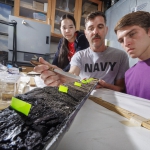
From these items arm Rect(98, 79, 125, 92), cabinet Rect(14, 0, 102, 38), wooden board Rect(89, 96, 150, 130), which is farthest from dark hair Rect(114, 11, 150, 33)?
cabinet Rect(14, 0, 102, 38)

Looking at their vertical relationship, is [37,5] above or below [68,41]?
above

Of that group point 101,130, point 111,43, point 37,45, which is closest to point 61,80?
point 101,130

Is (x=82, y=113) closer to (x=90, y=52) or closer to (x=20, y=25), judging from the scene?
(x=90, y=52)

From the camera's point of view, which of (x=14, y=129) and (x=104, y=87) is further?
(x=104, y=87)

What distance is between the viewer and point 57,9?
2.22 m

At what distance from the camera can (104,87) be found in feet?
2.90

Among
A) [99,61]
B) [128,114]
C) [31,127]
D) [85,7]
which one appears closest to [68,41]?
[99,61]

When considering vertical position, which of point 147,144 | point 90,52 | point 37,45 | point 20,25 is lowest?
point 147,144

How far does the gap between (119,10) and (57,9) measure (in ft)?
3.50

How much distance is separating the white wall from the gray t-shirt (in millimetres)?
568

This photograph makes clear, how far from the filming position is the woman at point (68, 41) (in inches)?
55.5

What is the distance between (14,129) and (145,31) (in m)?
0.90

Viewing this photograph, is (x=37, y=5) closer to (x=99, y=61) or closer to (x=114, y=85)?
(x=99, y=61)

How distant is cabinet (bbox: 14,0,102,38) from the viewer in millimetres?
2066
